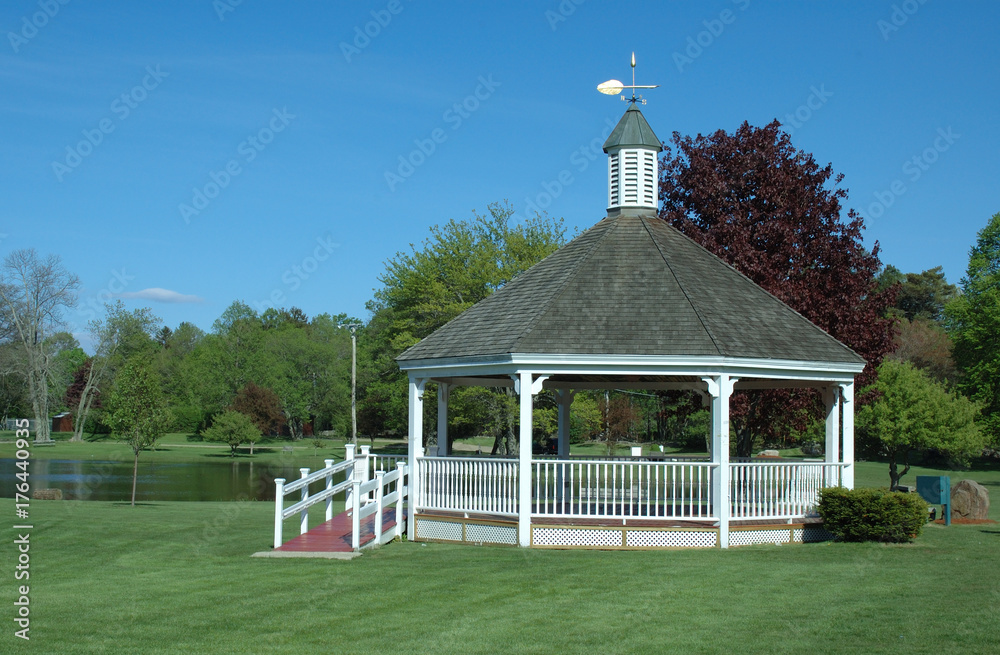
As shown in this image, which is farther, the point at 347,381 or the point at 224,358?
the point at 224,358

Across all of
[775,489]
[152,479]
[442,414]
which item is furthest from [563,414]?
[152,479]

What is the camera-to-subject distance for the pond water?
37.1 m

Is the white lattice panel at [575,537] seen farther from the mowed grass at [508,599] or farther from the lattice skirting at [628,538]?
the mowed grass at [508,599]

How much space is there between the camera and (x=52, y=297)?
6688cm

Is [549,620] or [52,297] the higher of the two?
[52,297]

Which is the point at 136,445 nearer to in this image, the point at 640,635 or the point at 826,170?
the point at 826,170

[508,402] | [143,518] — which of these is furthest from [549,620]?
[508,402]

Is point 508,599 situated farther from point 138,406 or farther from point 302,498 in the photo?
point 138,406

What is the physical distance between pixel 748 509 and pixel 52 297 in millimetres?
62796

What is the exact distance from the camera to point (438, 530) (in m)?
16.8

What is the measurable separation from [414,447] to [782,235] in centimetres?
1205

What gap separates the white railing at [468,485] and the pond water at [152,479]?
20716 mm

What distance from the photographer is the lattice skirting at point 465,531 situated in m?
15.8

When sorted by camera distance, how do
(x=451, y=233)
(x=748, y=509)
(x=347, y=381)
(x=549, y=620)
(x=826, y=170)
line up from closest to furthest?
(x=549, y=620), (x=748, y=509), (x=826, y=170), (x=451, y=233), (x=347, y=381)
